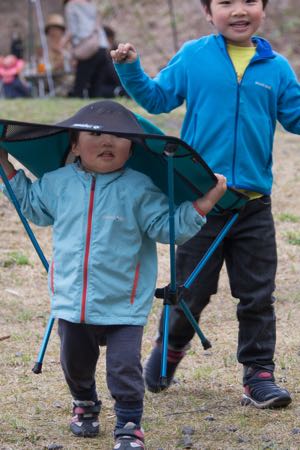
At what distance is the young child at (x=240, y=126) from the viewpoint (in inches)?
165

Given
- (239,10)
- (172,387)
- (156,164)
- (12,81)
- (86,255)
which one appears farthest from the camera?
(12,81)

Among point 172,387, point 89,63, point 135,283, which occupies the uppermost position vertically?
point 135,283

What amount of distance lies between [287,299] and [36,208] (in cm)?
277

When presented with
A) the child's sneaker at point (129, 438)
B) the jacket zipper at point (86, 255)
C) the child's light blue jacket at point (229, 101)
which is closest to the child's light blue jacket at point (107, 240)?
the jacket zipper at point (86, 255)

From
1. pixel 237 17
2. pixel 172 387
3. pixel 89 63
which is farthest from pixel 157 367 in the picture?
pixel 89 63

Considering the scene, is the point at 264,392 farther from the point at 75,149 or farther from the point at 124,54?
the point at 124,54

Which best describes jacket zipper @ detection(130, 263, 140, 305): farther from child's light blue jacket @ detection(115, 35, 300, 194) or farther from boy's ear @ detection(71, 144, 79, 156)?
child's light blue jacket @ detection(115, 35, 300, 194)

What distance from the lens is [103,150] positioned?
3.75m

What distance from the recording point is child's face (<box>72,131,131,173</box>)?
12.3 feet

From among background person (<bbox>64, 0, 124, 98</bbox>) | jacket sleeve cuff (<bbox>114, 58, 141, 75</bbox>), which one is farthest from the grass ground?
background person (<bbox>64, 0, 124, 98</bbox>)

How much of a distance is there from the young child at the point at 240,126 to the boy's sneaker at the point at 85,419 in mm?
660

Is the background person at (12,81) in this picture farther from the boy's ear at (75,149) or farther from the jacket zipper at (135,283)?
the jacket zipper at (135,283)

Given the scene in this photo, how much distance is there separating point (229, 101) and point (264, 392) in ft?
4.07

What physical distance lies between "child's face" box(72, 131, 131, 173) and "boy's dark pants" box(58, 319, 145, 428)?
1.92 ft
